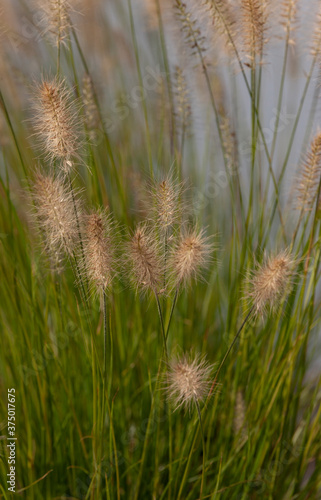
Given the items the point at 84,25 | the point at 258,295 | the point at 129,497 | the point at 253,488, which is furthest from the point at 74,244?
the point at 84,25

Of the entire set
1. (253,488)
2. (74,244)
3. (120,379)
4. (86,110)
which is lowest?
(253,488)

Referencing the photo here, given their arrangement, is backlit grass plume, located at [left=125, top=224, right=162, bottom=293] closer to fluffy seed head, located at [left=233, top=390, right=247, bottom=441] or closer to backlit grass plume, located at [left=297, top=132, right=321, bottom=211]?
backlit grass plume, located at [left=297, top=132, right=321, bottom=211]

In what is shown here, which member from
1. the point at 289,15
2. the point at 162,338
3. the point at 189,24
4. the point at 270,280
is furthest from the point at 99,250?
the point at 289,15

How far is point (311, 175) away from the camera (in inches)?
31.0

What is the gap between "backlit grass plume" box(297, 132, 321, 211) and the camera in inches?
29.4

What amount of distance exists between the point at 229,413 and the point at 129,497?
8.5 inches

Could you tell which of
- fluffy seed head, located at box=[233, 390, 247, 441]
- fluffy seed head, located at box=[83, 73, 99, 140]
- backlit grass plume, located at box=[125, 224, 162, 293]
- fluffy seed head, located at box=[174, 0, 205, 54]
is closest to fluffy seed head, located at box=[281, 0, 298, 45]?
fluffy seed head, located at box=[174, 0, 205, 54]

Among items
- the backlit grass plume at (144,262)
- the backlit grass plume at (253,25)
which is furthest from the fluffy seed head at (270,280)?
the backlit grass plume at (253,25)

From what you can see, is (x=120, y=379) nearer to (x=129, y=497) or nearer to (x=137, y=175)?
(x=129, y=497)

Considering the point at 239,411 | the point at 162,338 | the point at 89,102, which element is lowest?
the point at 239,411

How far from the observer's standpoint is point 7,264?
3.16 ft

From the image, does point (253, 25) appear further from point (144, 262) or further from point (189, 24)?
point (144, 262)

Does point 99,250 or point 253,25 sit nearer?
point 99,250

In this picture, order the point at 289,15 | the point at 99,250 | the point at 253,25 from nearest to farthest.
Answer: the point at 99,250
the point at 253,25
the point at 289,15
